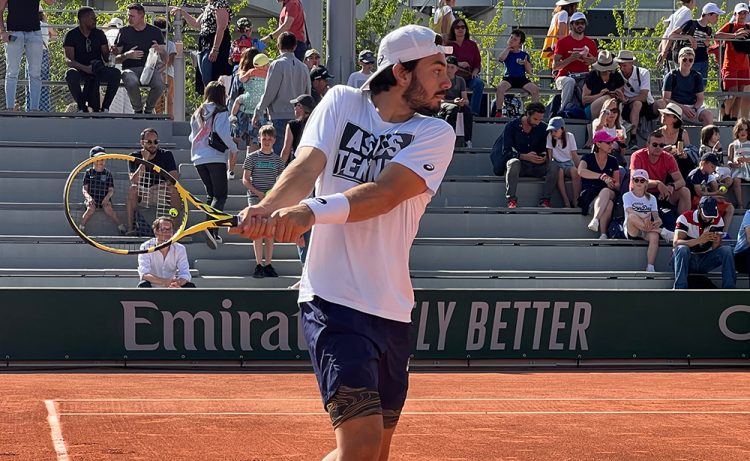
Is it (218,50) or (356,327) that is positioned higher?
(218,50)

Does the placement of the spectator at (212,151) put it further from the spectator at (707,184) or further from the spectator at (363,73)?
the spectator at (707,184)

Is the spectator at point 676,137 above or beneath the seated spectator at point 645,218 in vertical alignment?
above

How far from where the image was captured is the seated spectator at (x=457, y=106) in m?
17.5

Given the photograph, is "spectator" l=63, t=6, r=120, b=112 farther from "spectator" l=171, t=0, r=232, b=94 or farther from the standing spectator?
"spectator" l=171, t=0, r=232, b=94

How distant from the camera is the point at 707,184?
16297 millimetres

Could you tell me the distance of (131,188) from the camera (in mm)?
10391

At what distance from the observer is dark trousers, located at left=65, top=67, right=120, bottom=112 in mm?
17656

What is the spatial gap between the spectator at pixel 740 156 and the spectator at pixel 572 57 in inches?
105

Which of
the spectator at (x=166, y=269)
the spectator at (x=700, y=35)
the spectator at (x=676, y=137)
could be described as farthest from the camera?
the spectator at (x=700, y=35)

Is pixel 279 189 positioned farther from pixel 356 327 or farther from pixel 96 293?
pixel 96 293

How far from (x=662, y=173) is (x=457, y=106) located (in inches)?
125

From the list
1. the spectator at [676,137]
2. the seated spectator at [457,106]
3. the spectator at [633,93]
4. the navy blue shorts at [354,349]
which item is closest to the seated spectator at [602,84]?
the spectator at [633,93]

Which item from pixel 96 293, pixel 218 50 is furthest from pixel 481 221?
pixel 96 293

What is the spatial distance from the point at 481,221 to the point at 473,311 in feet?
9.59
